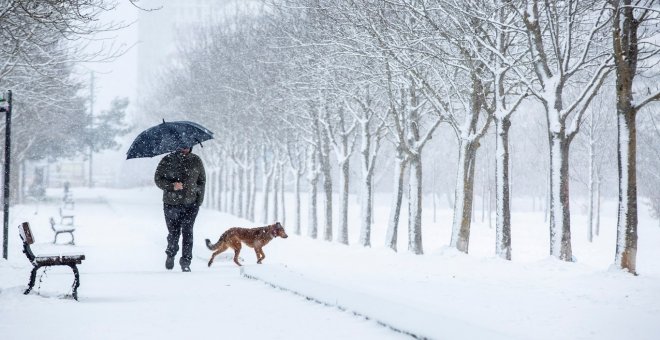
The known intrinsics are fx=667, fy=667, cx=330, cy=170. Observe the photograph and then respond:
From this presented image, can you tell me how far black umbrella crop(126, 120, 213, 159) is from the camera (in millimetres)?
10039

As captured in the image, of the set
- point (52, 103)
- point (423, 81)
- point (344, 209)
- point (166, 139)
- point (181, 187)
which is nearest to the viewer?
point (181, 187)

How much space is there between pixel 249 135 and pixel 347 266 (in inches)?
916

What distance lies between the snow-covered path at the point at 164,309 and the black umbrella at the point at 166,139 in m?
1.90

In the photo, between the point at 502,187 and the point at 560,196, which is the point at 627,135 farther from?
the point at 502,187

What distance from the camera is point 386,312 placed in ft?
21.1

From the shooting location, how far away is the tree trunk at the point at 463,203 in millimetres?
15000

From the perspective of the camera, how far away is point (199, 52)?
37.1 m

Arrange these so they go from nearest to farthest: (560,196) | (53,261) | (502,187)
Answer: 1. (53,261)
2. (560,196)
3. (502,187)

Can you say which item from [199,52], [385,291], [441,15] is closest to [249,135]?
[199,52]

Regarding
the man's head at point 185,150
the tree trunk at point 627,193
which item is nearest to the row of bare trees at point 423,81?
the tree trunk at point 627,193

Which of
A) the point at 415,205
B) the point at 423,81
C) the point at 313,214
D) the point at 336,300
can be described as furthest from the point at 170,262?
the point at 313,214

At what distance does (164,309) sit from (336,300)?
1.85 meters

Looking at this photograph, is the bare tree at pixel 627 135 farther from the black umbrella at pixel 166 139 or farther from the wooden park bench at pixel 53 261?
the wooden park bench at pixel 53 261

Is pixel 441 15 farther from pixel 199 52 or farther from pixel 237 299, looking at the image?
pixel 199 52
